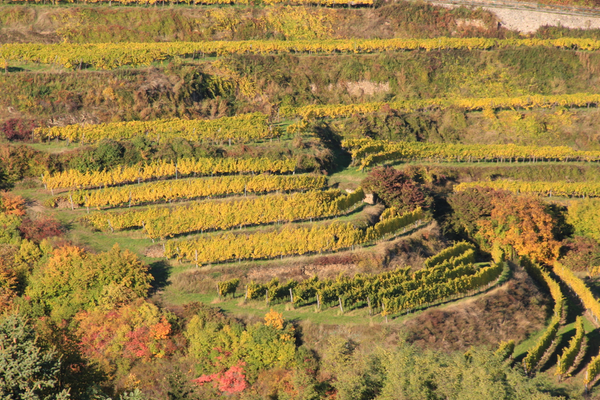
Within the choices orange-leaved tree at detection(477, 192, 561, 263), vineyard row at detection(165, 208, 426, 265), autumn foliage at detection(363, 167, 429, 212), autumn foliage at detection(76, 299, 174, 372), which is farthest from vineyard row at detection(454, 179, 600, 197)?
autumn foliage at detection(76, 299, 174, 372)

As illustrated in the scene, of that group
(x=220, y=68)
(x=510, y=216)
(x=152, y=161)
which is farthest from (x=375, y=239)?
(x=220, y=68)

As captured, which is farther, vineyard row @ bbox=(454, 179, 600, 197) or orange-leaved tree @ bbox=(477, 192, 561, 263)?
vineyard row @ bbox=(454, 179, 600, 197)

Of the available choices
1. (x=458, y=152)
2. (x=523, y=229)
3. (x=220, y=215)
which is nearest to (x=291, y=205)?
(x=220, y=215)

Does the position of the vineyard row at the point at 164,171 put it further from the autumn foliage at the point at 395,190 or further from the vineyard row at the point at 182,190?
the autumn foliage at the point at 395,190

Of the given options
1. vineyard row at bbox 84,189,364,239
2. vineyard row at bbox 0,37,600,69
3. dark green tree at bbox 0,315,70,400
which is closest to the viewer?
dark green tree at bbox 0,315,70,400

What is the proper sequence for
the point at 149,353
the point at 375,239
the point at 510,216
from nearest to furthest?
the point at 149,353
the point at 375,239
the point at 510,216

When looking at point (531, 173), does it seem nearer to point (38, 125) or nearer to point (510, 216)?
point (510, 216)

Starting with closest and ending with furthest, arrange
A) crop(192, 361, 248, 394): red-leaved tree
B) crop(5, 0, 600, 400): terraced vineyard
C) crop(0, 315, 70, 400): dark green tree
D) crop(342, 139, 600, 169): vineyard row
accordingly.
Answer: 1. crop(0, 315, 70, 400): dark green tree
2. crop(192, 361, 248, 394): red-leaved tree
3. crop(5, 0, 600, 400): terraced vineyard
4. crop(342, 139, 600, 169): vineyard row

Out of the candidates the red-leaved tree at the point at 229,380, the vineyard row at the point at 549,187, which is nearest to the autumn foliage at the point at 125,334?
the red-leaved tree at the point at 229,380

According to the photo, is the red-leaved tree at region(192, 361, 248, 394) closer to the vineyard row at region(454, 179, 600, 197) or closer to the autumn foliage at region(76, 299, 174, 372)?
the autumn foliage at region(76, 299, 174, 372)
